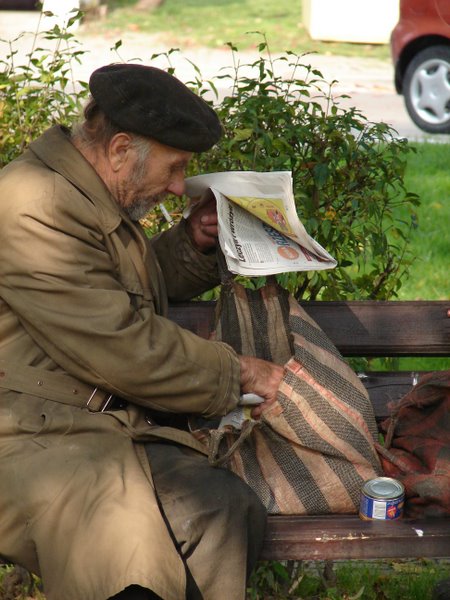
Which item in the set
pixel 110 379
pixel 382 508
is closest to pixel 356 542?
pixel 382 508

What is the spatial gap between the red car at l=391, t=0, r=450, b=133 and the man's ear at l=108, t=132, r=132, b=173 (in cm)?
670

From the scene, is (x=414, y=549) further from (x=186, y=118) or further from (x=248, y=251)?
(x=186, y=118)

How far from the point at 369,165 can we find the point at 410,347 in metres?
0.75

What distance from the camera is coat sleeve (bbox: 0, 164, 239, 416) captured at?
8.92ft

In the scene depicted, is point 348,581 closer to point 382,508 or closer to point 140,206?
point 382,508

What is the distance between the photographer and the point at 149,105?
285 centimetres

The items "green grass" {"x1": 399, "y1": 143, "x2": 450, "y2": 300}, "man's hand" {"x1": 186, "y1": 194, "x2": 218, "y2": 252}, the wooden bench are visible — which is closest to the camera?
"man's hand" {"x1": 186, "y1": 194, "x2": 218, "y2": 252}

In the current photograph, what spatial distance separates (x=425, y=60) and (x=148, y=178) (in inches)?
270

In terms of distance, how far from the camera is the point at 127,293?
9.62 feet

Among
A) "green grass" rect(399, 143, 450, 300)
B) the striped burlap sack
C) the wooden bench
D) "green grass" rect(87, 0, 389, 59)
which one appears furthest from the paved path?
the striped burlap sack

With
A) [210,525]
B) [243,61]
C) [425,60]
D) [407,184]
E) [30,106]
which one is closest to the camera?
[210,525]

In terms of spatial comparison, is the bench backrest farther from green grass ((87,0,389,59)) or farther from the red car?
green grass ((87,0,389,59))

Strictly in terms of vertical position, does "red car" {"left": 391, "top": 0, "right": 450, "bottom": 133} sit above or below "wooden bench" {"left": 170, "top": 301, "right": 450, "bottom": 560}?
below

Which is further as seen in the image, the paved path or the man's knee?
the paved path
